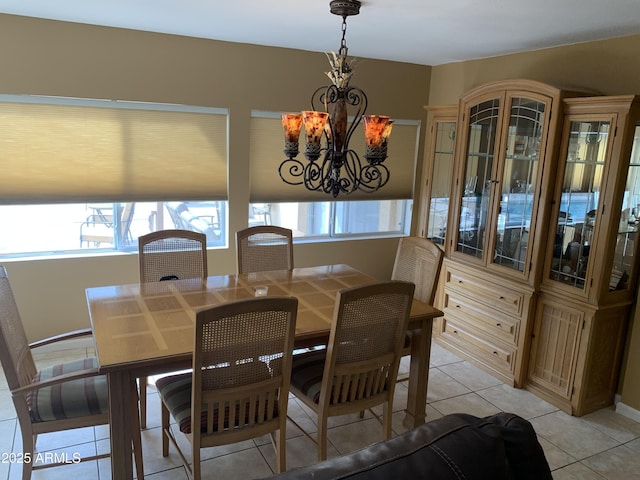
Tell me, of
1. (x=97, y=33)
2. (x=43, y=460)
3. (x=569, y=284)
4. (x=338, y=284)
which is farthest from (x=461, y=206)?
(x=43, y=460)

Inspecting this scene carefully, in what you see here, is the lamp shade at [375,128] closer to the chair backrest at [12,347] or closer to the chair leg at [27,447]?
the chair backrest at [12,347]

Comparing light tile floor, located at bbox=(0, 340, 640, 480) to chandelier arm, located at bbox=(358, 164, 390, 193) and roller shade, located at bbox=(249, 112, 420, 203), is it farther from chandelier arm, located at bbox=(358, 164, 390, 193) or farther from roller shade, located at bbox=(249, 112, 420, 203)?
roller shade, located at bbox=(249, 112, 420, 203)

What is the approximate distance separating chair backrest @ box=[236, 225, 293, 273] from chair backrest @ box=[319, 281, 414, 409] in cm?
120

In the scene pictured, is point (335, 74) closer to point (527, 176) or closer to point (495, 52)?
point (527, 176)

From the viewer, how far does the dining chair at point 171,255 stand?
10.1 feet

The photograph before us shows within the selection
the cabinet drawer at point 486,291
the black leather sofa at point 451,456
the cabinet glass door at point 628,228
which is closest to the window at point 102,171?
the cabinet drawer at point 486,291

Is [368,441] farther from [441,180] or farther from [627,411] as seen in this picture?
[441,180]

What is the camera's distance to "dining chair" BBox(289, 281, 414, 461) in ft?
7.30

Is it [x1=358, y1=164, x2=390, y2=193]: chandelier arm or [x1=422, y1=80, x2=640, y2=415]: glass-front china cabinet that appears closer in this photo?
[x1=358, y1=164, x2=390, y2=193]: chandelier arm

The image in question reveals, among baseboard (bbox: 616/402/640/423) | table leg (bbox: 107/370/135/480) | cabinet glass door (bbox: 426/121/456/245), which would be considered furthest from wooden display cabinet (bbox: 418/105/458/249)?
table leg (bbox: 107/370/135/480)

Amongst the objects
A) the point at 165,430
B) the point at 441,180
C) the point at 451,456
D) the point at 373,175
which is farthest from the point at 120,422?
the point at 441,180

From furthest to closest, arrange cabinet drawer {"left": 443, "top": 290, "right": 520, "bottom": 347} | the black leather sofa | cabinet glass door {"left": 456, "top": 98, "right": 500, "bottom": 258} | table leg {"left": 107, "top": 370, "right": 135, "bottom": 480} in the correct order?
cabinet glass door {"left": 456, "top": 98, "right": 500, "bottom": 258}, cabinet drawer {"left": 443, "top": 290, "right": 520, "bottom": 347}, table leg {"left": 107, "top": 370, "right": 135, "bottom": 480}, the black leather sofa

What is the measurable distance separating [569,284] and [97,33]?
12.0 ft

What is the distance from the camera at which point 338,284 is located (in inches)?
121
